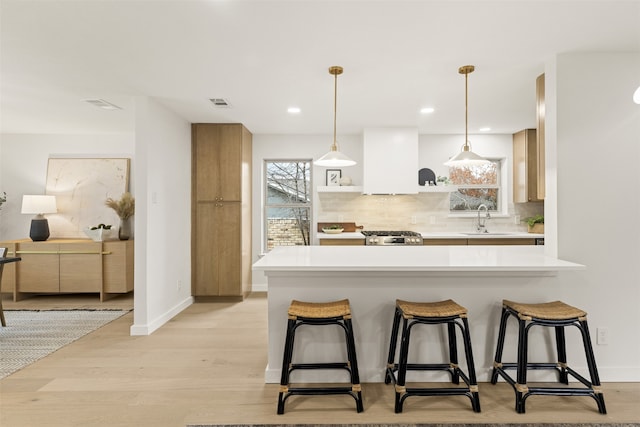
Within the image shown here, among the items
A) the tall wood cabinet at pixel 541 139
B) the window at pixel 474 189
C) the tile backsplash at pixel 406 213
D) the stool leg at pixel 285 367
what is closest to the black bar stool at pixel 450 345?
the stool leg at pixel 285 367

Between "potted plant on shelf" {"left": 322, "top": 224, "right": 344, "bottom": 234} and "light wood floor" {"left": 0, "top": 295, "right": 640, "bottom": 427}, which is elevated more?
"potted plant on shelf" {"left": 322, "top": 224, "right": 344, "bottom": 234}

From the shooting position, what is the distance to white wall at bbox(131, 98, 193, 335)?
339 centimetres

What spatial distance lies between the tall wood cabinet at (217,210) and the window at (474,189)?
3050mm

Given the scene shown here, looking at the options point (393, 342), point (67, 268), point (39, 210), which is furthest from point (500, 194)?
point (39, 210)

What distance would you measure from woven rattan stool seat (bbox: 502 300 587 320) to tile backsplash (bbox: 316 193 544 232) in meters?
2.71

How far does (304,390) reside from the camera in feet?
6.78

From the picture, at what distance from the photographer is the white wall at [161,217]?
11.1ft

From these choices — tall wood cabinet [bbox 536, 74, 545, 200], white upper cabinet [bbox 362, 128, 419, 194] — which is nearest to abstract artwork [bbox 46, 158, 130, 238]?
white upper cabinet [bbox 362, 128, 419, 194]

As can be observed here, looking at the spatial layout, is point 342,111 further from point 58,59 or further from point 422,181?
point 58,59

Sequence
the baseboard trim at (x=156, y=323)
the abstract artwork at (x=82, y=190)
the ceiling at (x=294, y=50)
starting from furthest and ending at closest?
the abstract artwork at (x=82, y=190) → the baseboard trim at (x=156, y=323) → the ceiling at (x=294, y=50)

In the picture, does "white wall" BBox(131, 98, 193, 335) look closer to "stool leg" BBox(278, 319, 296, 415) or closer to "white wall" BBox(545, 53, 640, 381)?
"stool leg" BBox(278, 319, 296, 415)

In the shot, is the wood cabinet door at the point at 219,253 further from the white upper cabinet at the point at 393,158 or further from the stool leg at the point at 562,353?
the stool leg at the point at 562,353

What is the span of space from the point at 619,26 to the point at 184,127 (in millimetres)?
4093

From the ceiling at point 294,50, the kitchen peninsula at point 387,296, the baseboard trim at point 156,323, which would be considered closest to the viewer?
the ceiling at point 294,50
